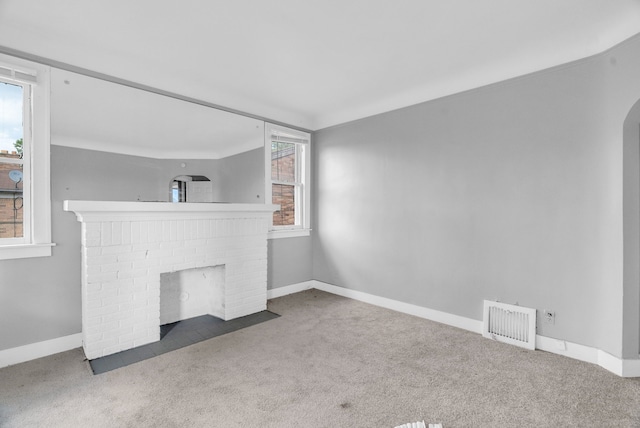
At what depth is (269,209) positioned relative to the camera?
397 centimetres

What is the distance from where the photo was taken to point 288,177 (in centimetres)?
460

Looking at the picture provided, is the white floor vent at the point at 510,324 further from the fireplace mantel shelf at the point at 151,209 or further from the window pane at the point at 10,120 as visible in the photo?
the window pane at the point at 10,120

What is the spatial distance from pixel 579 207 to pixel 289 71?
2.88m

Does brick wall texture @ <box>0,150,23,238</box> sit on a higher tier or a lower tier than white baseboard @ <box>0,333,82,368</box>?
higher

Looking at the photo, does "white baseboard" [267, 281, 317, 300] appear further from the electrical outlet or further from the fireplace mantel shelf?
the electrical outlet

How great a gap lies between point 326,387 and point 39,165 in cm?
284

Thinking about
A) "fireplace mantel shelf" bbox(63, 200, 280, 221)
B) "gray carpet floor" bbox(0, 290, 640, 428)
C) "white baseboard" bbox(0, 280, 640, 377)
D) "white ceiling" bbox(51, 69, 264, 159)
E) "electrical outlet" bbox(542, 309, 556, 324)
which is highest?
"white ceiling" bbox(51, 69, 264, 159)

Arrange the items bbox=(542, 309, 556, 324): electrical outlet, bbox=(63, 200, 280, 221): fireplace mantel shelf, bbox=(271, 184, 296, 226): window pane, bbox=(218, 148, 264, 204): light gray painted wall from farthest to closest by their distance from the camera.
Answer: bbox=(271, 184, 296, 226): window pane → bbox=(218, 148, 264, 204): light gray painted wall → bbox=(542, 309, 556, 324): electrical outlet → bbox=(63, 200, 280, 221): fireplace mantel shelf

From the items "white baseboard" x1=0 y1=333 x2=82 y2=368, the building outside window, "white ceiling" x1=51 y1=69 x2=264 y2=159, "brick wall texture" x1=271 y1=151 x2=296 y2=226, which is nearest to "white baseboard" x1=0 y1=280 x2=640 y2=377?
"white baseboard" x1=0 y1=333 x2=82 y2=368

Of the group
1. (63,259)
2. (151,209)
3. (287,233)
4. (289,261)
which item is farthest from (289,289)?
(63,259)

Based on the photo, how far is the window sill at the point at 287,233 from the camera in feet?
14.3

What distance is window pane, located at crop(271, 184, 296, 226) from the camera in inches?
174

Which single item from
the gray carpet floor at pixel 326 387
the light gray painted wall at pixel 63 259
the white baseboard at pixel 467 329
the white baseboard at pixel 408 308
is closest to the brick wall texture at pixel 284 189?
the white baseboard at pixel 408 308

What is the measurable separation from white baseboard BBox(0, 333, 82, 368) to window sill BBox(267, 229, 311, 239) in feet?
7.49
